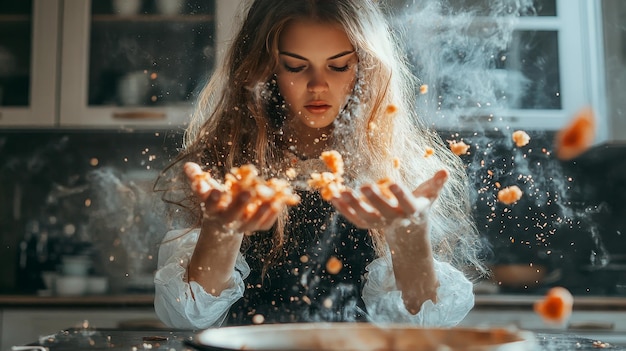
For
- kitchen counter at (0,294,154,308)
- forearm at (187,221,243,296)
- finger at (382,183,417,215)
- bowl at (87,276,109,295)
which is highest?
finger at (382,183,417,215)

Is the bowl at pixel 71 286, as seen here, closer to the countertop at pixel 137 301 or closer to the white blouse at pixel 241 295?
the countertop at pixel 137 301

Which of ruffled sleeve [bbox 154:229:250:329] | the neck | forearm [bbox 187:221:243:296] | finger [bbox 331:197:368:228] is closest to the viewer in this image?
finger [bbox 331:197:368:228]

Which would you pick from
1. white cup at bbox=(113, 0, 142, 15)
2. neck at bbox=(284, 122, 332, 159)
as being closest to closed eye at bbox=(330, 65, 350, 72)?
neck at bbox=(284, 122, 332, 159)

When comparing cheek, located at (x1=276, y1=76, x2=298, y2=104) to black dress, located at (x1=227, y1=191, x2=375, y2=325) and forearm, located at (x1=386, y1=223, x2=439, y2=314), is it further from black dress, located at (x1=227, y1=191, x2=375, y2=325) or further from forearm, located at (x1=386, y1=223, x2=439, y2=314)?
forearm, located at (x1=386, y1=223, x2=439, y2=314)

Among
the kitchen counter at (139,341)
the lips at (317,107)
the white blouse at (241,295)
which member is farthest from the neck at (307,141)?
the kitchen counter at (139,341)

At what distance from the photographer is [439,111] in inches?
79.4

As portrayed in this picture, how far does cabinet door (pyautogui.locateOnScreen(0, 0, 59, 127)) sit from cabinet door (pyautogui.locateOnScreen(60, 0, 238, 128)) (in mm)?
36

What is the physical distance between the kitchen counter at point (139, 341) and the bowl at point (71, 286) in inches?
48.1

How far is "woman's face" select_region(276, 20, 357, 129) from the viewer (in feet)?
4.29

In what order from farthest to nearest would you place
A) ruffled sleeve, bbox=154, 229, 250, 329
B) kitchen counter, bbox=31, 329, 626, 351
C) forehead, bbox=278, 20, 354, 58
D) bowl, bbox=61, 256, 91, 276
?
1. bowl, bbox=61, 256, 91, 276
2. forehead, bbox=278, 20, 354, 58
3. ruffled sleeve, bbox=154, 229, 250, 329
4. kitchen counter, bbox=31, 329, 626, 351

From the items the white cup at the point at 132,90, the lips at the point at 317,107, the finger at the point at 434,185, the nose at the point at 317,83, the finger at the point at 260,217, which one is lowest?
the finger at the point at 260,217

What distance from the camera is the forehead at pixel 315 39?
4.31 ft

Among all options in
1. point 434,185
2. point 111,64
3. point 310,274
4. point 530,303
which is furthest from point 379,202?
point 111,64

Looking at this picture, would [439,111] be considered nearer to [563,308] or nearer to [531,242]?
[531,242]
